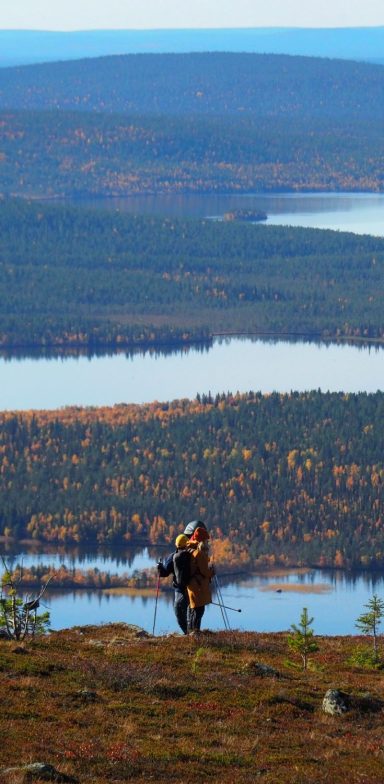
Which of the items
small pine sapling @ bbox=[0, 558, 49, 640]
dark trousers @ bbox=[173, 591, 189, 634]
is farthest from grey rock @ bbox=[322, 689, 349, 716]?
dark trousers @ bbox=[173, 591, 189, 634]

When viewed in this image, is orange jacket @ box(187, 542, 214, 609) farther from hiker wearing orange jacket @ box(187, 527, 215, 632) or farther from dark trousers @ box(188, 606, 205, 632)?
dark trousers @ box(188, 606, 205, 632)

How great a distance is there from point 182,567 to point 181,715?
7.90 meters

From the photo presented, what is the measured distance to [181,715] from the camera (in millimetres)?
35812

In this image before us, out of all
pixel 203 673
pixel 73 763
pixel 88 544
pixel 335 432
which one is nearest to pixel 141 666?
pixel 203 673

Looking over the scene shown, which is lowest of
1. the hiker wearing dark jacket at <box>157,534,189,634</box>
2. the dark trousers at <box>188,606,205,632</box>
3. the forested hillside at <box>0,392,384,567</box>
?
the dark trousers at <box>188,606,205,632</box>

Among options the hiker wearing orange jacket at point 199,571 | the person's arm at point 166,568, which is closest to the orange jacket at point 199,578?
the hiker wearing orange jacket at point 199,571

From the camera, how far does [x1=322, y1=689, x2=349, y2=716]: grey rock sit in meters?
37.0

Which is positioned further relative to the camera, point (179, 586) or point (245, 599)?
point (245, 599)

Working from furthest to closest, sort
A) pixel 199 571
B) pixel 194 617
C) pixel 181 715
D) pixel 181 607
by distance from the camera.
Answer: pixel 181 607
pixel 194 617
pixel 199 571
pixel 181 715

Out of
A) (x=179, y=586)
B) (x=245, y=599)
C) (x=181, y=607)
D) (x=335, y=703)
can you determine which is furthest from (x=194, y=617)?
(x=245, y=599)

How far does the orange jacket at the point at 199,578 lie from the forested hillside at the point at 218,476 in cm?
8366

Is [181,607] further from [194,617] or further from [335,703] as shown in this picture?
[335,703]

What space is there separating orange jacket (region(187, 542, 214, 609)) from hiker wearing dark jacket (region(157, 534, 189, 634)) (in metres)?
0.26

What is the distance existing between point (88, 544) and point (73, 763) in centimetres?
10502
